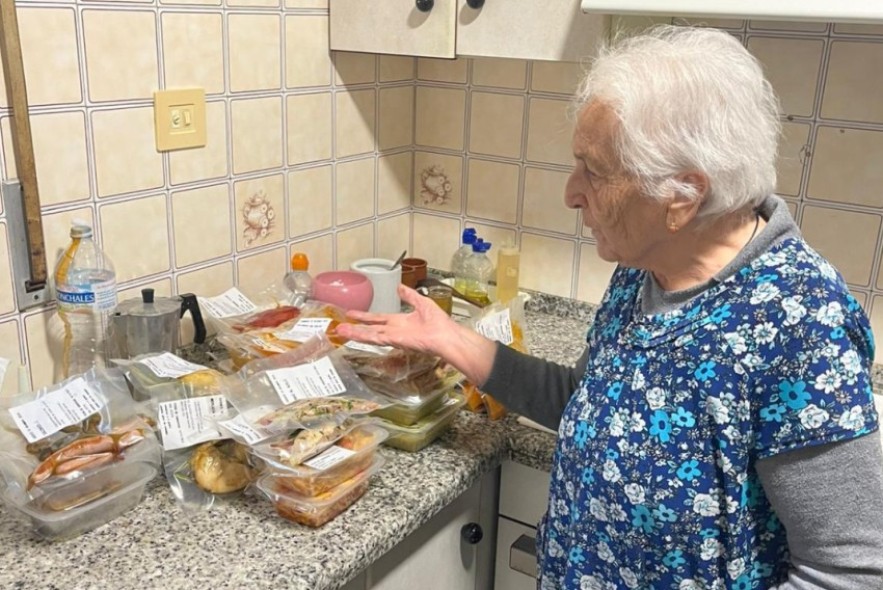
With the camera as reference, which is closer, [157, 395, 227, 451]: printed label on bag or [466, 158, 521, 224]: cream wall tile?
[157, 395, 227, 451]: printed label on bag

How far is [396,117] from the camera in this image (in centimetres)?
191

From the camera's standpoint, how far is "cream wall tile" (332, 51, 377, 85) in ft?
5.63

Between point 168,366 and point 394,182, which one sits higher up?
point 394,182

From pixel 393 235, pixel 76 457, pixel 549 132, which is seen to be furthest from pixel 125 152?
pixel 549 132

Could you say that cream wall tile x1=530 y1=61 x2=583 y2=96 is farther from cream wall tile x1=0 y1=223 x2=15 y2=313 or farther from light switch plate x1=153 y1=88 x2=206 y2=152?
cream wall tile x1=0 y1=223 x2=15 y2=313

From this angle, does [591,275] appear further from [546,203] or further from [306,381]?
[306,381]

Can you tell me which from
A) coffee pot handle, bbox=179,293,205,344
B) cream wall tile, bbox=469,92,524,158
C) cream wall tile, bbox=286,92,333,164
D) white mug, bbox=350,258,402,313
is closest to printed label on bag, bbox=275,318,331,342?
coffee pot handle, bbox=179,293,205,344

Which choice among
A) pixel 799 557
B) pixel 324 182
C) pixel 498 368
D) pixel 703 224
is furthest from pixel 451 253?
pixel 799 557

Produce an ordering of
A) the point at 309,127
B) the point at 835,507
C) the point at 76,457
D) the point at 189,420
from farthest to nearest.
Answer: the point at 309,127
the point at 189,420
the point at 76,457
the point at 835,507

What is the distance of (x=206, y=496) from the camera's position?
1112 millimetres

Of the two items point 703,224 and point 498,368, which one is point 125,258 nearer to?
point 498,368

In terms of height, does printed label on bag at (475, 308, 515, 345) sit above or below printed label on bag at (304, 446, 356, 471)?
above

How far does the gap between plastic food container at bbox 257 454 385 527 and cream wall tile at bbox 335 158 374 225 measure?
831 millimetres

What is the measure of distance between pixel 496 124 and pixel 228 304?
0.74m
